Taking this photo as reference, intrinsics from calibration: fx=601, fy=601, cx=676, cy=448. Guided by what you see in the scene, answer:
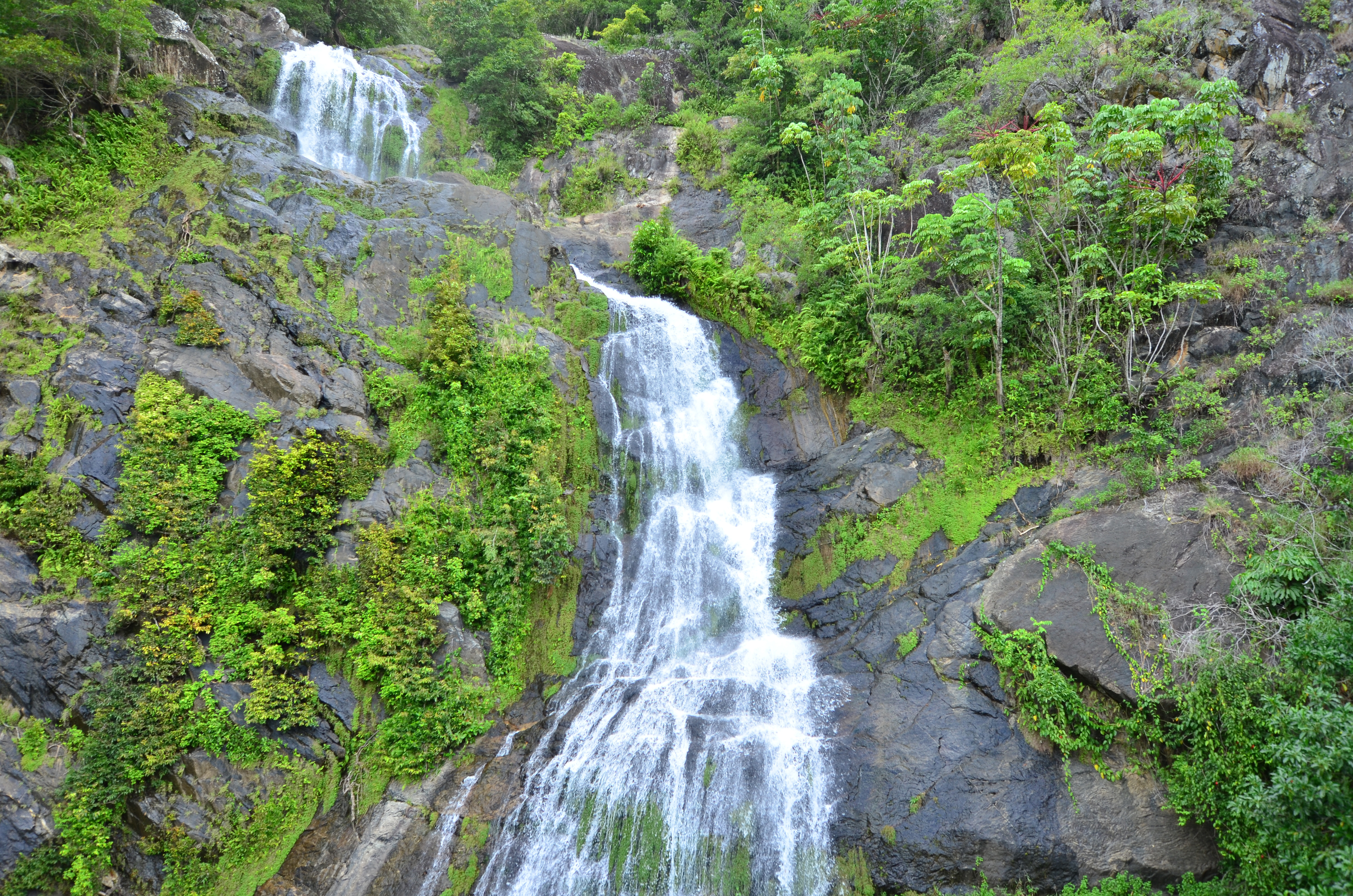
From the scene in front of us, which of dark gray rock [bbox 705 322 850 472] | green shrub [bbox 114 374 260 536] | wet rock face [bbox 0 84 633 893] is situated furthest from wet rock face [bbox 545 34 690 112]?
green shrub [bbox 114 374 260 536]

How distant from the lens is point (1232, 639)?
775 cm

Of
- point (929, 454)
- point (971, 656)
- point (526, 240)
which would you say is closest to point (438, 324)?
point (526, 240)

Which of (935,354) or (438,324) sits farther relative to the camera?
(935,354)

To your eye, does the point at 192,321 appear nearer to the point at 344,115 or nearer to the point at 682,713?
the point at 682,713

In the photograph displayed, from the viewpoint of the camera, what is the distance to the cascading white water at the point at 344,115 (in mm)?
20188

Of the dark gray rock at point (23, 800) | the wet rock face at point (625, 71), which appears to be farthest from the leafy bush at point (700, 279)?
the dark gray rock at point (23, 800)

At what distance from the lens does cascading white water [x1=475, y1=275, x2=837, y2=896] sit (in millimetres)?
8461

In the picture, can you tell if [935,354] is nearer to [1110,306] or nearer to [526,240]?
[1110,306]

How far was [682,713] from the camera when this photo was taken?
33.3ft

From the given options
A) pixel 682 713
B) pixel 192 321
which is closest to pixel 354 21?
pixel 192 321

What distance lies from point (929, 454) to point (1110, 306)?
4384mm

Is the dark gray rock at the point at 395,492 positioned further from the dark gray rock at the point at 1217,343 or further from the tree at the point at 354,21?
the tree at the point at 354,21

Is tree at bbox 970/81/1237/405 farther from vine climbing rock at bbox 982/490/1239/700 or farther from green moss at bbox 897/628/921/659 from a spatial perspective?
green moss at bbox 897/628/921/659

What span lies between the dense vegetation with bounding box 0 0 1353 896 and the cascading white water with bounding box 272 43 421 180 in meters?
5.70
